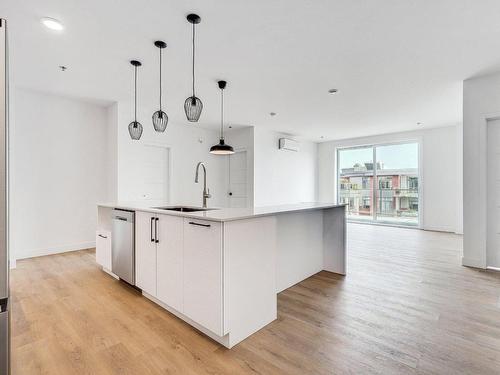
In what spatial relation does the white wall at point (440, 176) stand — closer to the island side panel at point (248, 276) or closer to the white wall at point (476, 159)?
the white wall at point (476, 159)

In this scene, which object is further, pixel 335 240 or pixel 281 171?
pixel 281 171

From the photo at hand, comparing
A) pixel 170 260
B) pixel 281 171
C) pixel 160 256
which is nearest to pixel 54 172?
pixel 160 256

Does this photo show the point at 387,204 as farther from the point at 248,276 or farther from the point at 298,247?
the point at 248,276

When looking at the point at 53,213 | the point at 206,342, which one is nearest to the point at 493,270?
the point at 206,342

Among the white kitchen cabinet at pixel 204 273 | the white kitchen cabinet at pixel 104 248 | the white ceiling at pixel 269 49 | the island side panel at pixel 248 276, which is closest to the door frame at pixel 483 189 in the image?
the white ceiling at pixel 269 49

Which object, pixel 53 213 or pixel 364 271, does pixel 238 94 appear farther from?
pixel 53 213

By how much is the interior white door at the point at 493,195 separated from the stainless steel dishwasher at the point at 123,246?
464 centimetres

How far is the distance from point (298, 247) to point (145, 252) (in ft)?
5.47

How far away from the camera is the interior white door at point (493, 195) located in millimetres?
3500

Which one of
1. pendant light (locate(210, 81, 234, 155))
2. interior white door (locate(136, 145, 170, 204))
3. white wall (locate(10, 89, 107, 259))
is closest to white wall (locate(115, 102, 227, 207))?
interior white door (locate(136, 145, 170, 204))

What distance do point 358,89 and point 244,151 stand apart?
10.8ft

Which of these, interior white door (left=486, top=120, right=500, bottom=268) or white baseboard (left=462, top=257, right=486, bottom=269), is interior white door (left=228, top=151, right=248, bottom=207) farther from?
interior white door (left=486, top=120, right=500, bottom=268)

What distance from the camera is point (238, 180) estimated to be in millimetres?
6781

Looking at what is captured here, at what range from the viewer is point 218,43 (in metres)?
2.69
